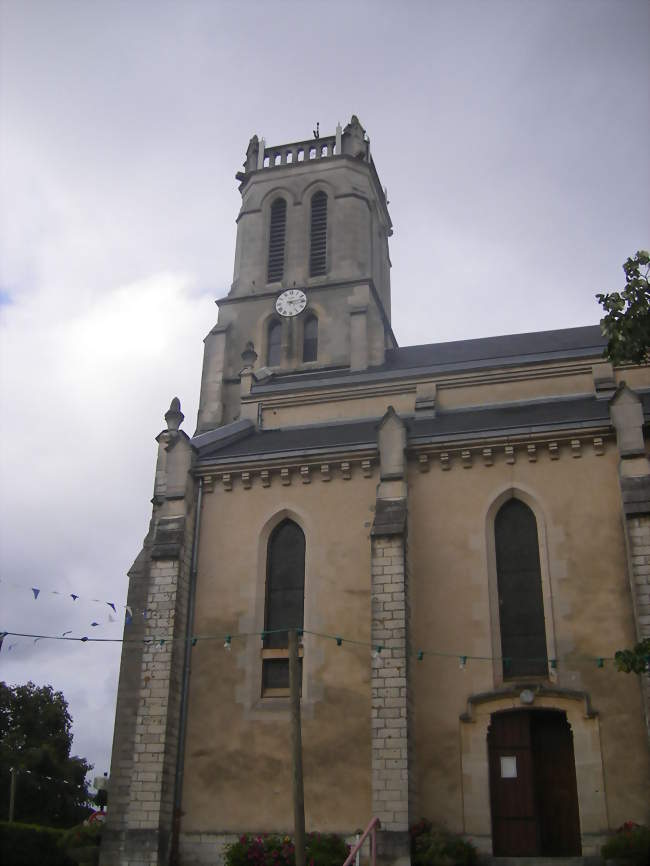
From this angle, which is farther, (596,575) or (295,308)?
(295,308)

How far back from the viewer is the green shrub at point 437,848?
16.8 metres

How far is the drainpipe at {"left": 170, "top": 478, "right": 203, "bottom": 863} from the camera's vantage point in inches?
774

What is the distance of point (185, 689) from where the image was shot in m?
20.8

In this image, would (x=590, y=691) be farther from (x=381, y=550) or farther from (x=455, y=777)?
(x=381, y=550)

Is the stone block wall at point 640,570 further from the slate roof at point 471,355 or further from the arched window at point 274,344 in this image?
the arched window at point 274,344

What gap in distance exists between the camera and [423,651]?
19.9 metres

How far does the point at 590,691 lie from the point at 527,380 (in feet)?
33.9

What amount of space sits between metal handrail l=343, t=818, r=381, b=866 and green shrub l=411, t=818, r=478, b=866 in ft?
2.55

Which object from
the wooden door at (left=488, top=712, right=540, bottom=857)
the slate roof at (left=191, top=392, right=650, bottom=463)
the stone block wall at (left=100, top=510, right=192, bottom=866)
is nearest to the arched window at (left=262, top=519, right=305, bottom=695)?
the stone block wall at (left=100, top=510, right=192, bottom=866)

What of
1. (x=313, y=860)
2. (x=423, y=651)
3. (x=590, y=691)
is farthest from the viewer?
(x=423, y=651)

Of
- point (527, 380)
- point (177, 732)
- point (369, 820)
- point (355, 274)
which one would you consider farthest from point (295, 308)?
point (369, 820)

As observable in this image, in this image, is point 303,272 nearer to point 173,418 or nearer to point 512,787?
point 173,418

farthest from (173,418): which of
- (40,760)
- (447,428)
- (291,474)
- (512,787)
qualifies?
(40,760)

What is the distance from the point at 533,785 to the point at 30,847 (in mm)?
10399
